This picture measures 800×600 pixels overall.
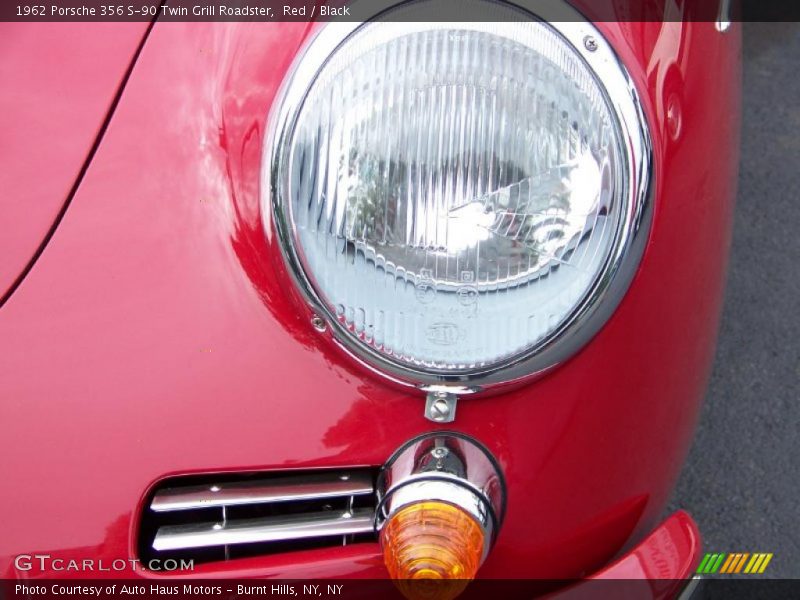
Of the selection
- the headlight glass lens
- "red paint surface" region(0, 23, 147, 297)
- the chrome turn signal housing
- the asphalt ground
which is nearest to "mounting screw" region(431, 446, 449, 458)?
the chrome turn signal housing

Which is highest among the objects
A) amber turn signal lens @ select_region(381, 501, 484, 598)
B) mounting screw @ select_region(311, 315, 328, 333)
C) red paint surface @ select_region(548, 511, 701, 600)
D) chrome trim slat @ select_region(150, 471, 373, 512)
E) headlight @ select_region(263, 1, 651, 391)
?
headlight @ select_region(263, 1, 651, 391)

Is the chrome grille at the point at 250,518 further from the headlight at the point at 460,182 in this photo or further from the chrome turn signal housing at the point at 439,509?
the headlight at the point at 460,182

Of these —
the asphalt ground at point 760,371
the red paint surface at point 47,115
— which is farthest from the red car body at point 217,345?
the asphalt ground at point 760,371

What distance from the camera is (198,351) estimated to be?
84cm

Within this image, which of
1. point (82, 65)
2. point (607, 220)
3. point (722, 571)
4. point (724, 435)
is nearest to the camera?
point (607, 220)

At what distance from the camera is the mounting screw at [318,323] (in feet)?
2.72

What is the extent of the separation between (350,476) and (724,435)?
1.13 meters

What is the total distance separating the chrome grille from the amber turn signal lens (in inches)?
2.6

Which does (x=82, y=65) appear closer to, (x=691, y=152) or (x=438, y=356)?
(x=438, y=356)

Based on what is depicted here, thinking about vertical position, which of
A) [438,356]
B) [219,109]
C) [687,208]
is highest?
[219,109]

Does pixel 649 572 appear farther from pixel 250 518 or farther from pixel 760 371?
pixel 760 371

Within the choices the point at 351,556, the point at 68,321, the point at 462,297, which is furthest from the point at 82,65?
the point at 351,556

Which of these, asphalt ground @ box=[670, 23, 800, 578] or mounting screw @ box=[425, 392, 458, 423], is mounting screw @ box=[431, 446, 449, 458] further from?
asphalt ground @ box=[670, 23, 800, 578]

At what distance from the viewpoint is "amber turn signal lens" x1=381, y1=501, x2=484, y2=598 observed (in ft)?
2.50
